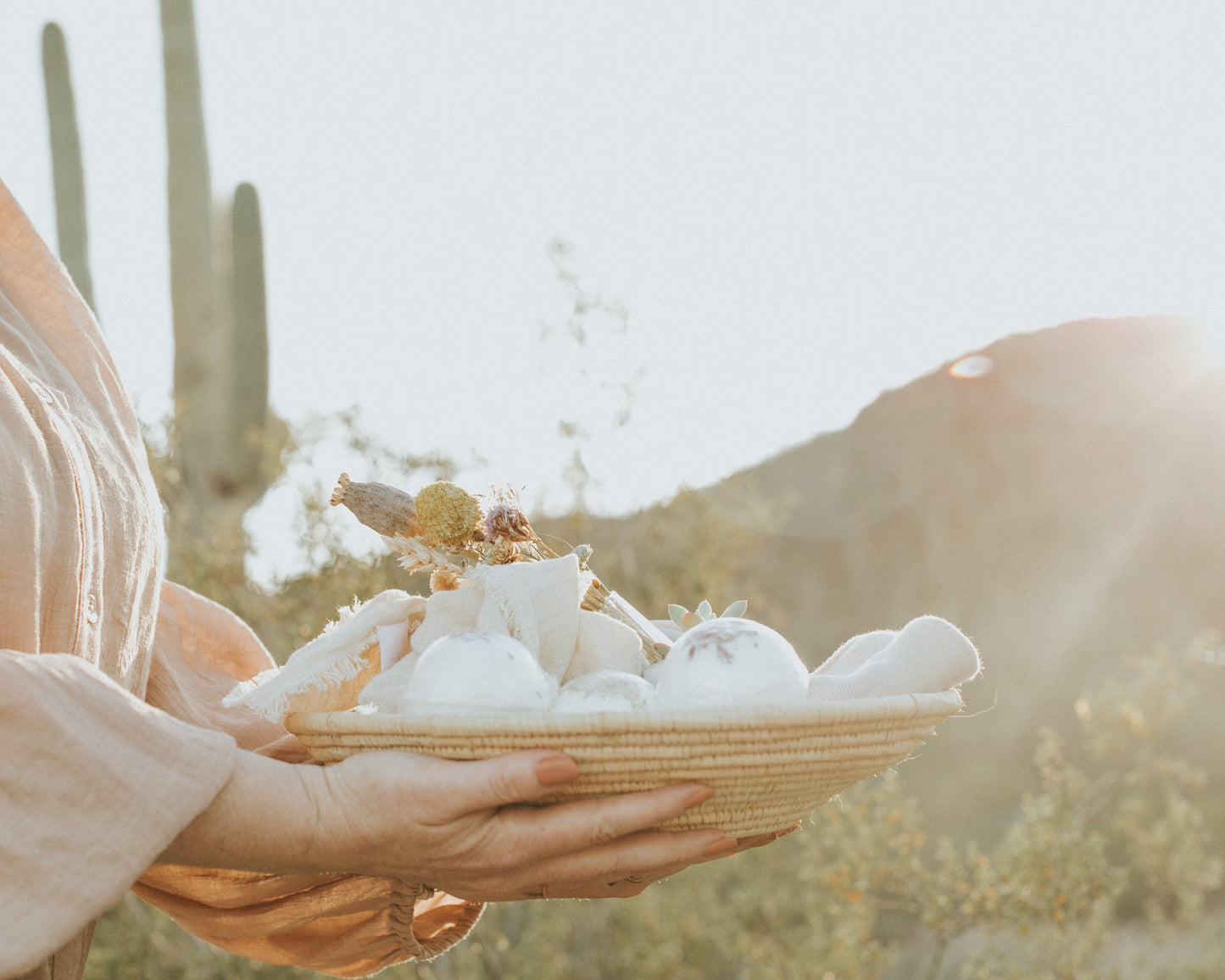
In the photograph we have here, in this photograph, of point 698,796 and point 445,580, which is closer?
point 698,796

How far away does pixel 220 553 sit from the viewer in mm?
3857

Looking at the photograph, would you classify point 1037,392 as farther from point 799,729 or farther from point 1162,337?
point 799,729

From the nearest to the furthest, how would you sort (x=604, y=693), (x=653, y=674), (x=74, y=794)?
(x=74, y=794)
(x=604, y=693)
(x=653, y=674)

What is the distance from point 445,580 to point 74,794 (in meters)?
0.48

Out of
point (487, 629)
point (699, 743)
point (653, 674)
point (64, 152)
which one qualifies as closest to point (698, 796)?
point (699, 743)

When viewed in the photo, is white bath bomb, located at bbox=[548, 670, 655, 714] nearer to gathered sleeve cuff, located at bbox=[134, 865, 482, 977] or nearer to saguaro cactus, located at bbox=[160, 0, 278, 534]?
gathered sleeve cuff, located at bbox=[134, 865, 482, 977]

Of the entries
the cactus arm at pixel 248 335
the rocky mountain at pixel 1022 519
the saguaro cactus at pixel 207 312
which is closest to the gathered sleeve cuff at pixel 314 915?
the saguaro cactus at pixel 207 312

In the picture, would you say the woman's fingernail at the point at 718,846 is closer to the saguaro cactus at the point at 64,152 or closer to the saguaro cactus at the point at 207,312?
the saguaro cactus at the point at 207,312

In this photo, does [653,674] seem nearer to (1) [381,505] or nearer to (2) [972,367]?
(1) [381,505]

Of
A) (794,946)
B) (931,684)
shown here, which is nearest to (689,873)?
(794,946)

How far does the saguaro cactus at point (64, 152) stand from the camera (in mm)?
5492

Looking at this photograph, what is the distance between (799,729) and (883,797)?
2.99m

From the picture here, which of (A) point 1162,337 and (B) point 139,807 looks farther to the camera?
(A) point 1162,337

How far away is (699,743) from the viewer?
3.04 ft
